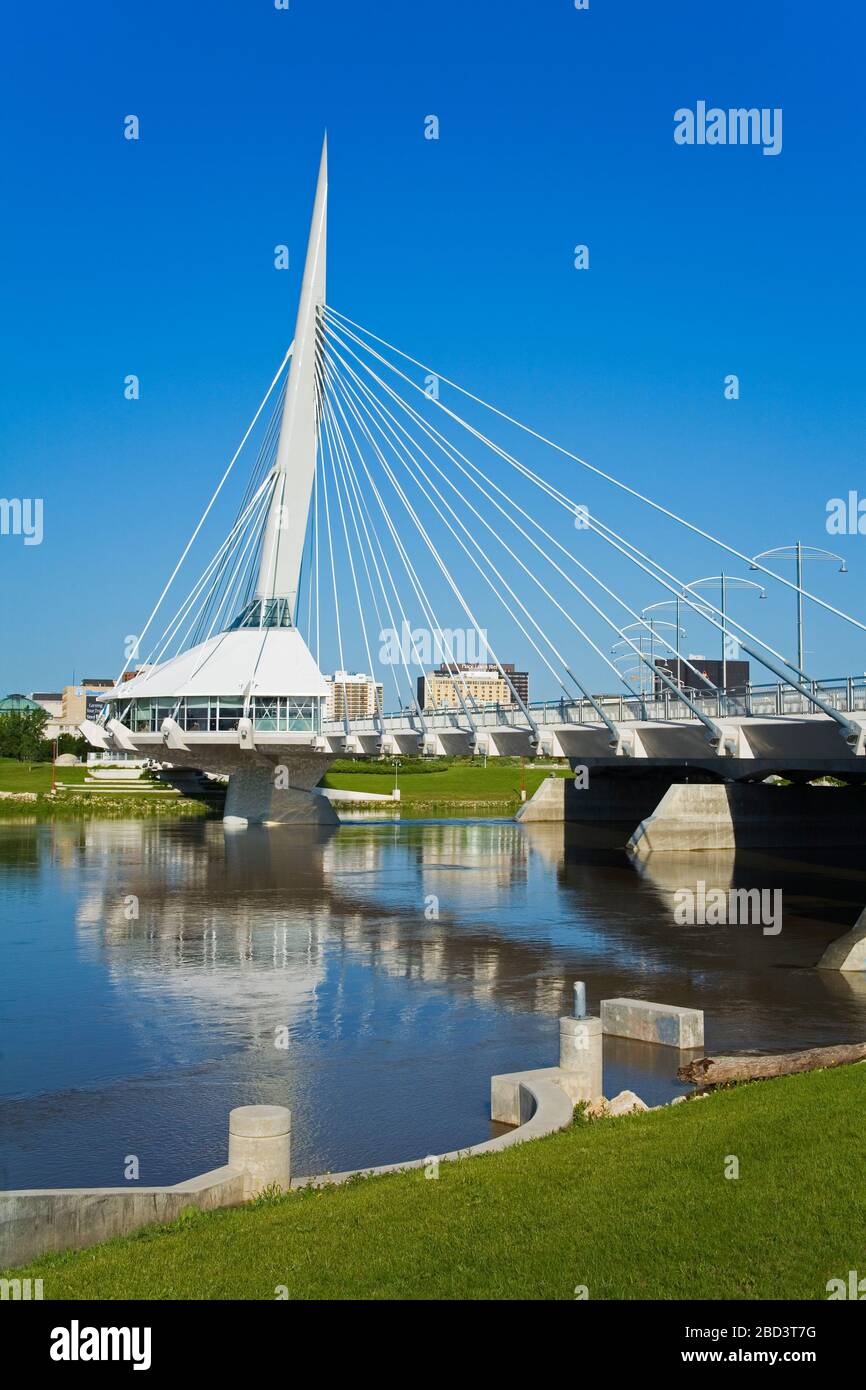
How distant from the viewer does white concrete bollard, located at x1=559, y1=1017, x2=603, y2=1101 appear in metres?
14.9

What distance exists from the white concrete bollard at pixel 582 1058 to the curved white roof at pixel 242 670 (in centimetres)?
5334

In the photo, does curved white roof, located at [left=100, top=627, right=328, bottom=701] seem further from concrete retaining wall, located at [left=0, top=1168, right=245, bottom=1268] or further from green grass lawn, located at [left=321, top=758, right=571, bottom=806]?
concrete retaining wall, located at [left=0, top=1168, right=245, bottom=1268]

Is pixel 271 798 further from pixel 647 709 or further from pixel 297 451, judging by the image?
pixel 647 709

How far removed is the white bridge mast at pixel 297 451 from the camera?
67500 mm

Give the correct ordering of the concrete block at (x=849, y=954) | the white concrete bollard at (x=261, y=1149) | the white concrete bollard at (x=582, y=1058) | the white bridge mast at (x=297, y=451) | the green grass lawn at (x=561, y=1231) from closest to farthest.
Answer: the green grass lawn at (x=561, y=1231) → the white concrete bollard at (x=261, y=1149) → the white concrete bollard at (x=582, y=1058) → the concrete block at (x=849, y=954) → the white bridge mast at (x=297, y=451)

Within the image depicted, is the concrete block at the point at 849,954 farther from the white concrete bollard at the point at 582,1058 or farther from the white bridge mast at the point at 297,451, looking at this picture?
the white bridge mast at the point at 297,451

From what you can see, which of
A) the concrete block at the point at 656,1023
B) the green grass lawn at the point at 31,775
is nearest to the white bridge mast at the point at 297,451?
the green grass lawn at the point at 31,775

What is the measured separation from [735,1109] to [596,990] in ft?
45.6

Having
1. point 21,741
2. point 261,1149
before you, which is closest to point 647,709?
point 261,1149

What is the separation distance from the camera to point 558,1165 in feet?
35.3

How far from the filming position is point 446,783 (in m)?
119

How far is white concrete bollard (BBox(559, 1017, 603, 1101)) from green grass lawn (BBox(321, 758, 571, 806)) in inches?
3298
